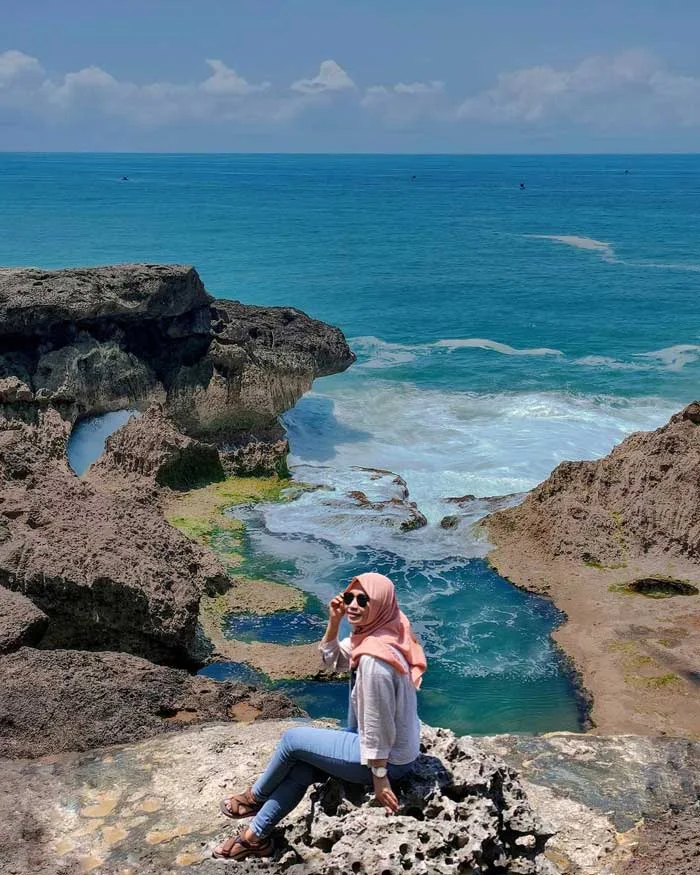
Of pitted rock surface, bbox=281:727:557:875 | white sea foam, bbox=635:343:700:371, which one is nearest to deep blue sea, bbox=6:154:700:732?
white sea foam, bbox=635:343:700:371

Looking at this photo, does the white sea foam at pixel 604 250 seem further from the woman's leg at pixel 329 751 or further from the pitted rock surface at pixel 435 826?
the woman's leg at pixel 329 751

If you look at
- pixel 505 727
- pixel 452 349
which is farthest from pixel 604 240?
pixel 505 727

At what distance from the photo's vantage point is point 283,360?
24.5 m

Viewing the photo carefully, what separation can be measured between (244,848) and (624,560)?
12446 mm

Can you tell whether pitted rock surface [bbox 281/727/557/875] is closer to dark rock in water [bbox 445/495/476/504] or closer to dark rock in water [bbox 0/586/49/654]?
dark rock in water [bbox 0/586/49/654]

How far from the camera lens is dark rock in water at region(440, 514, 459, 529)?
19.1 meters

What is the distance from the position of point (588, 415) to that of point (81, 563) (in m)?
22.1

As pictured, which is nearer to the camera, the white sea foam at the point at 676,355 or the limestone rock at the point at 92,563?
the limestone rock at the point at 92,563

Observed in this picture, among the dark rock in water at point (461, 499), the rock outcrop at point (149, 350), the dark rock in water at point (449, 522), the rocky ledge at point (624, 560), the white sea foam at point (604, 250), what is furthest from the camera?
the white sea foam at point (604, 250)

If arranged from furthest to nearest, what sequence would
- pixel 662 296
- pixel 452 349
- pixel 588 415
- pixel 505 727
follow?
pixel 662 296
pixel 452 349
pixel 588 415
pixel 505 727

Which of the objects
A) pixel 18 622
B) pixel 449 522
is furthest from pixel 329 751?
pixel 449 522

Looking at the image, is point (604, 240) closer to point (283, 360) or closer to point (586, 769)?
point (283, 360)

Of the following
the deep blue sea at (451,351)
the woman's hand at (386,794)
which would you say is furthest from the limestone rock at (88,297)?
the woman's hand at (386,794)

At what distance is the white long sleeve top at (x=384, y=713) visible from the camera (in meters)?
5.25
